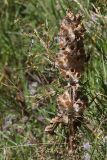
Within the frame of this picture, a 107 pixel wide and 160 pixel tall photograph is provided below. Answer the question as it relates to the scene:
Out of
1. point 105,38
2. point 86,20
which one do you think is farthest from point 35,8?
point 105,38

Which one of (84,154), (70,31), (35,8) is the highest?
(35,8)

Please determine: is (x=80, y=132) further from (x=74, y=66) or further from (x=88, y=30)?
(x=88, y=30)

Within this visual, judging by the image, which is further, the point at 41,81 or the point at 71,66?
the point at 41,81

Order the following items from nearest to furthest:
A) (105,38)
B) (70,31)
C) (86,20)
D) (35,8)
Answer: (70,31) < (105,38) < (86,20) < (35,8)
